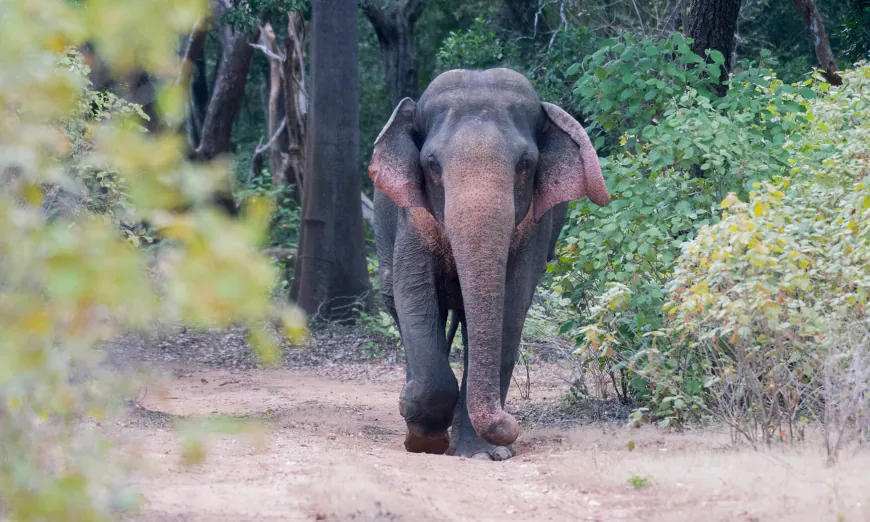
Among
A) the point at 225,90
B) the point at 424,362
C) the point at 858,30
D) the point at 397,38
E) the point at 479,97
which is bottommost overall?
the point at 424,362

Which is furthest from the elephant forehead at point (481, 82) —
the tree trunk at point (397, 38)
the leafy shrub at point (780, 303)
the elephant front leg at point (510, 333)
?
the tree trunk at point (397, 38)

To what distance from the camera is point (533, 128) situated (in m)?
7.02

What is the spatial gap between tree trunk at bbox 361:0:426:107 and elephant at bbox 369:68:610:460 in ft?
39.5

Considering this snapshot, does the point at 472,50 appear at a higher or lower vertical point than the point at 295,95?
higher

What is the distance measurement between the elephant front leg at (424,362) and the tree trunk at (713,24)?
12.9ft

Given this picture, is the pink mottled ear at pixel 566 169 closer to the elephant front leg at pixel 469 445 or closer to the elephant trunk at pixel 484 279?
the elephant trunk at pixel 484 279

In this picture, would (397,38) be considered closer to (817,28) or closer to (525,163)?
(817,28)

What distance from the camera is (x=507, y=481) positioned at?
5.47m

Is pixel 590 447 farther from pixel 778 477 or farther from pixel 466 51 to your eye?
pixel 466 51

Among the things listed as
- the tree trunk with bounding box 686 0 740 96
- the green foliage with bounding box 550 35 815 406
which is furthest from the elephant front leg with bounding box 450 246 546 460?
the tree trunk with bounding box 686 0 740 96

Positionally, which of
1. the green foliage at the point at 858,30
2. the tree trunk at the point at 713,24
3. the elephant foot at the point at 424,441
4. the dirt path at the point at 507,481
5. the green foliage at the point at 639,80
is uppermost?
the green foliage at the point at 858,30

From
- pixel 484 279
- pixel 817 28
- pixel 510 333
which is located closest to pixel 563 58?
pixel 817 28

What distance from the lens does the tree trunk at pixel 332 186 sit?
564 inches

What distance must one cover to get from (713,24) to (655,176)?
2.45m
